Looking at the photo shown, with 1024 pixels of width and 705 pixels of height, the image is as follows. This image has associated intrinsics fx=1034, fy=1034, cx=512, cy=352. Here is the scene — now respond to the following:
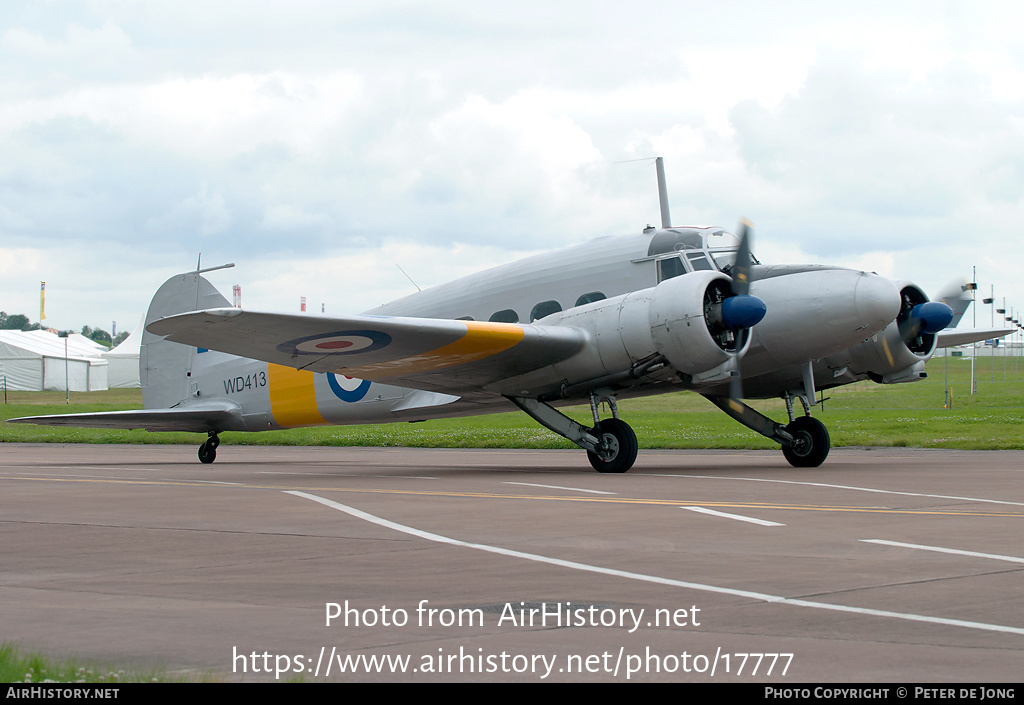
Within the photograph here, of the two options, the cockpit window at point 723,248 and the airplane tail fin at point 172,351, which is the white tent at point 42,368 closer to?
the airplane tail fin at point 172,351

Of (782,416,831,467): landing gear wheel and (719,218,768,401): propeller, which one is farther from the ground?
(719,218,768,401): propeller

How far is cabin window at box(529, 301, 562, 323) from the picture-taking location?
1800 centimetres


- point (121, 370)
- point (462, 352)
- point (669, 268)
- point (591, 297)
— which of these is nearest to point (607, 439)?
point (591, 297)

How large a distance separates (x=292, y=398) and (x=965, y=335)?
47.8 ft

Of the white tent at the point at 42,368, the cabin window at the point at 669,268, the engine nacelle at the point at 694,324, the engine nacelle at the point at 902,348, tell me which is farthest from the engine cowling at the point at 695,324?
the white tent at the point at 42,368

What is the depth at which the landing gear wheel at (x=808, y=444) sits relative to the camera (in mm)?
17703

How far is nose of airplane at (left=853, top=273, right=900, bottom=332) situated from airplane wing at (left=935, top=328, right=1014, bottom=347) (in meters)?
6.37

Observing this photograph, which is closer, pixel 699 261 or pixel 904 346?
pixel 699 261

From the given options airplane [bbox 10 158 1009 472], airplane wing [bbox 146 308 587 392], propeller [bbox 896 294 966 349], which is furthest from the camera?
propeller [bbox 896 294 966 349]

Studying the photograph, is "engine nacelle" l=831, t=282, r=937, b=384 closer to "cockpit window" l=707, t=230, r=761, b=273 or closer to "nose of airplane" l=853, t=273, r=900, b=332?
"nose of airplane" l=853, t=273, r=900, b=332

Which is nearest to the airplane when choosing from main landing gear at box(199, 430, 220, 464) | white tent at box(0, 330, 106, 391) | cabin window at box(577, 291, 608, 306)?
cabin window at box(577, 291, 608, 306)

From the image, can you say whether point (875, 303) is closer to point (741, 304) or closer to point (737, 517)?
point (741, 304)

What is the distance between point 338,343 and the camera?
53.4 feet
